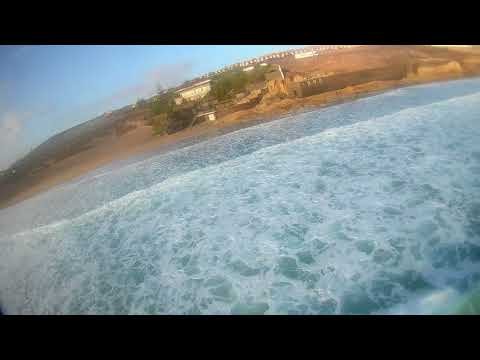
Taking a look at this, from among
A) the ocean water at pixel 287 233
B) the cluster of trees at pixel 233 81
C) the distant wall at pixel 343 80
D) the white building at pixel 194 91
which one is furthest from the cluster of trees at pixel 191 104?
the ocean water at pixel 287 233

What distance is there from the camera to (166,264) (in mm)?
4570

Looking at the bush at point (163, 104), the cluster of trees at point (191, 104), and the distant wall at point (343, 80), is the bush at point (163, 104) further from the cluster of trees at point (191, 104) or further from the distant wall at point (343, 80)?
the distant wall at point (343, 80)

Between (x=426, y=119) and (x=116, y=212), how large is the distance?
8.74 metres

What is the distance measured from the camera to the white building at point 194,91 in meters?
16.2

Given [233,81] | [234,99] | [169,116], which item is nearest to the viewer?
[169,116]

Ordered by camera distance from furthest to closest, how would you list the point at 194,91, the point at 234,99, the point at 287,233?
the point at 194,91 < the point at 234,99 < the point at 287,233

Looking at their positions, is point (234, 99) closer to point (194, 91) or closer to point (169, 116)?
point (194, 91)

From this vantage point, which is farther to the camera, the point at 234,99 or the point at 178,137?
the point at 234,99

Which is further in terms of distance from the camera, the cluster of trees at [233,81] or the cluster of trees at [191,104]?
the cluster of trees at [233,81]

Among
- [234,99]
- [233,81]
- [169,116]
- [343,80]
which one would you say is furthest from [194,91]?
[343,80]

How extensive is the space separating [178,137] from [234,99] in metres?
A: 3.99

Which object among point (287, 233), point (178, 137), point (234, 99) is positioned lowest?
point (287, 233)

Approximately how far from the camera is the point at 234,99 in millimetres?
15562

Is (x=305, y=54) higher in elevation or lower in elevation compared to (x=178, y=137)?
higher
